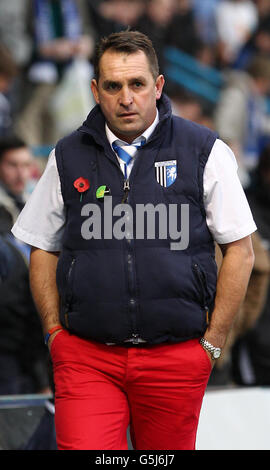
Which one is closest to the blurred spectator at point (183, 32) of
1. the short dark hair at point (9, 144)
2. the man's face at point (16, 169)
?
the short dark hair at point (9, 144)

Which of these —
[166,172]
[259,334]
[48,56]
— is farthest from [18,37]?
[166,172]

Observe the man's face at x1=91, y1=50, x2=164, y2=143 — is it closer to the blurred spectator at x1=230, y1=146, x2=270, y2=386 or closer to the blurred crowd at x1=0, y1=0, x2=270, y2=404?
the blurred crowd at x1=0, y1=0, x2=270, y2=404

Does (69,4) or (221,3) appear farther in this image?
(221,3)

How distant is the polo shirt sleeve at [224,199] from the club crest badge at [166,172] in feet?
0.44

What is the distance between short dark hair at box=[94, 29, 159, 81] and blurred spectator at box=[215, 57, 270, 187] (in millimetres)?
8213

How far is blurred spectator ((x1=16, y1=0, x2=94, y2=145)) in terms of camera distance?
10547 mm

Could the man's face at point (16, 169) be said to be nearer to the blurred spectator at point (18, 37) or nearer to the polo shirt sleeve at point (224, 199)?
the blurred spectator at point (18, 37)

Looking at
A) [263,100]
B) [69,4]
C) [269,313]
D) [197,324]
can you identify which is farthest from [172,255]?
[263,100]

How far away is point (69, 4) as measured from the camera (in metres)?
10.6

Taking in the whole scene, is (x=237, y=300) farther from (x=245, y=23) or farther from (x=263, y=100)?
(x=245, y=23)

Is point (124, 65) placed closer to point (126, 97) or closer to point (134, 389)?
point (126, 97)

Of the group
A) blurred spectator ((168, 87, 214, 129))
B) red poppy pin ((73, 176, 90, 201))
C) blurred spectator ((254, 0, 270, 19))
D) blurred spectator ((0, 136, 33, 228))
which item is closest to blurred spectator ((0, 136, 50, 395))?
blurred spectator ((0, 136, 33, 228))

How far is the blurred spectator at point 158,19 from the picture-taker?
38.3 feet
